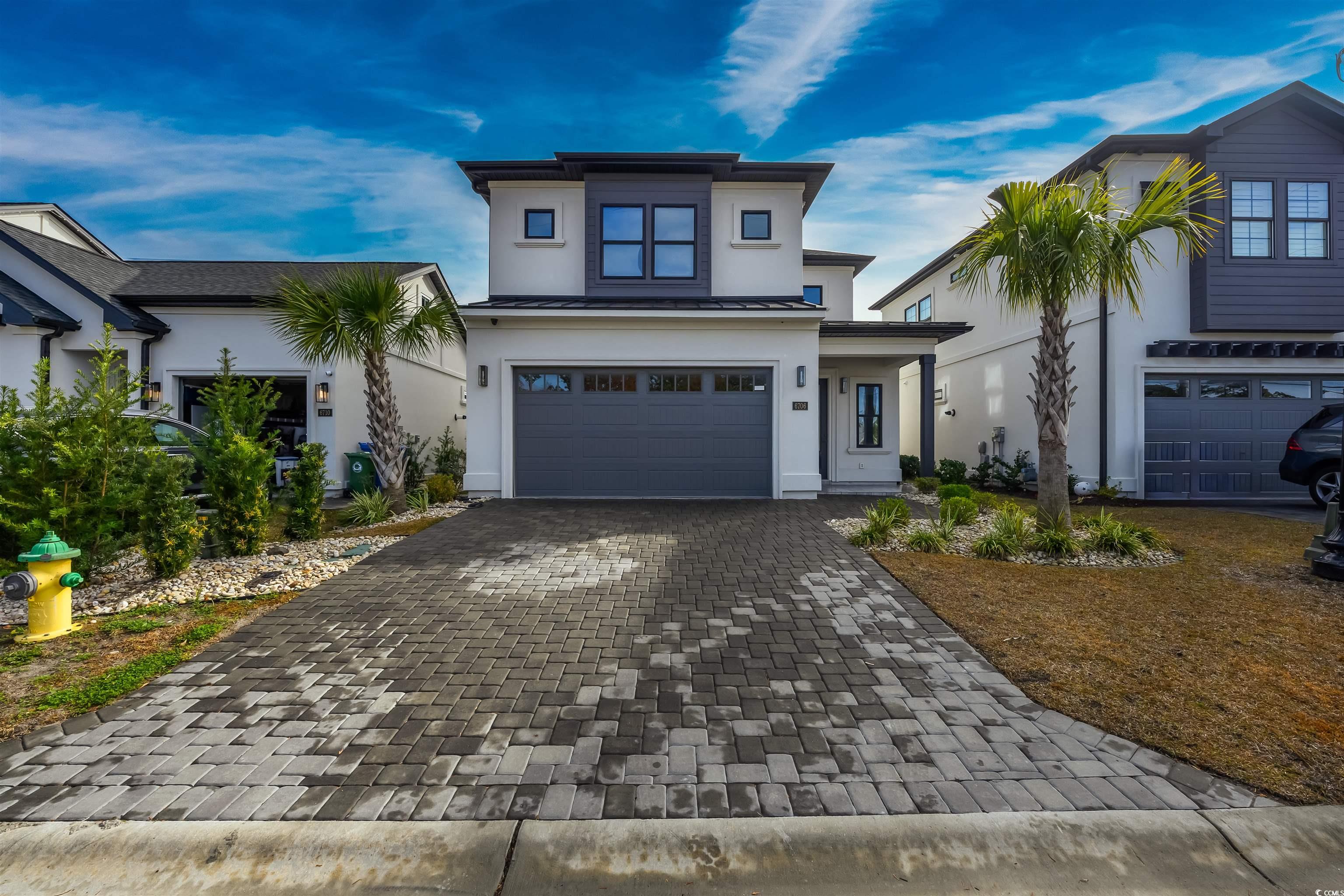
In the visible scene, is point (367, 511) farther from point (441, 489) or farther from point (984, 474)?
point (984, 474)

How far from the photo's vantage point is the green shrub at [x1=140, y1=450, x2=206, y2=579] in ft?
17.3

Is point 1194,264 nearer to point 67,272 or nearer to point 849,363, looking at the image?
point 849,363

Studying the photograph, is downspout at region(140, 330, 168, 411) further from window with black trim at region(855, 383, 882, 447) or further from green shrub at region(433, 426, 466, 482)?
window with black trim at region(855, 383, 882, 447)

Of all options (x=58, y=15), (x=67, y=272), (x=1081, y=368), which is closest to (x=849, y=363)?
(x=1081, y=368)

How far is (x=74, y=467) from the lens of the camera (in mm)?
4906

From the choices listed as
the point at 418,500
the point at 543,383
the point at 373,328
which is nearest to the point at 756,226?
the point at 543,383

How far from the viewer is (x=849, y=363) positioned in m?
13.2

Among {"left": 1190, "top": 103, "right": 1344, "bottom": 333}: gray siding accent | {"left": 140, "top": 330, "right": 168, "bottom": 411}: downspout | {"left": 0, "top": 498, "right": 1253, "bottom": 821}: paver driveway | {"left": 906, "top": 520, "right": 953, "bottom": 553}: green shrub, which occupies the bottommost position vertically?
{"left": 0, "top": 498, "right": 1253, "bottom": 821}: paver driveway

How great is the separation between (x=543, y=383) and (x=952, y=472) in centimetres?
957

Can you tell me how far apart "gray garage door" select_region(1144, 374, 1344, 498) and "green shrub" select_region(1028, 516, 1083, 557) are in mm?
6524

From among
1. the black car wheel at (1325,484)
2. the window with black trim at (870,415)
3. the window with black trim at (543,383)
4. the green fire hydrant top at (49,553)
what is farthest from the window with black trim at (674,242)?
the black car wheel at (1325,484)

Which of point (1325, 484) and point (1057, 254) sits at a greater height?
point (1057, 254)

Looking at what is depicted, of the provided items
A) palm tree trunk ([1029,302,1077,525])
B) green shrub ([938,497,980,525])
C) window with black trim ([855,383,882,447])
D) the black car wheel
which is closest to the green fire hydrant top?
green shrub ([938,497,980,525])

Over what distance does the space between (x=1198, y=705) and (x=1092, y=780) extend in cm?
121
